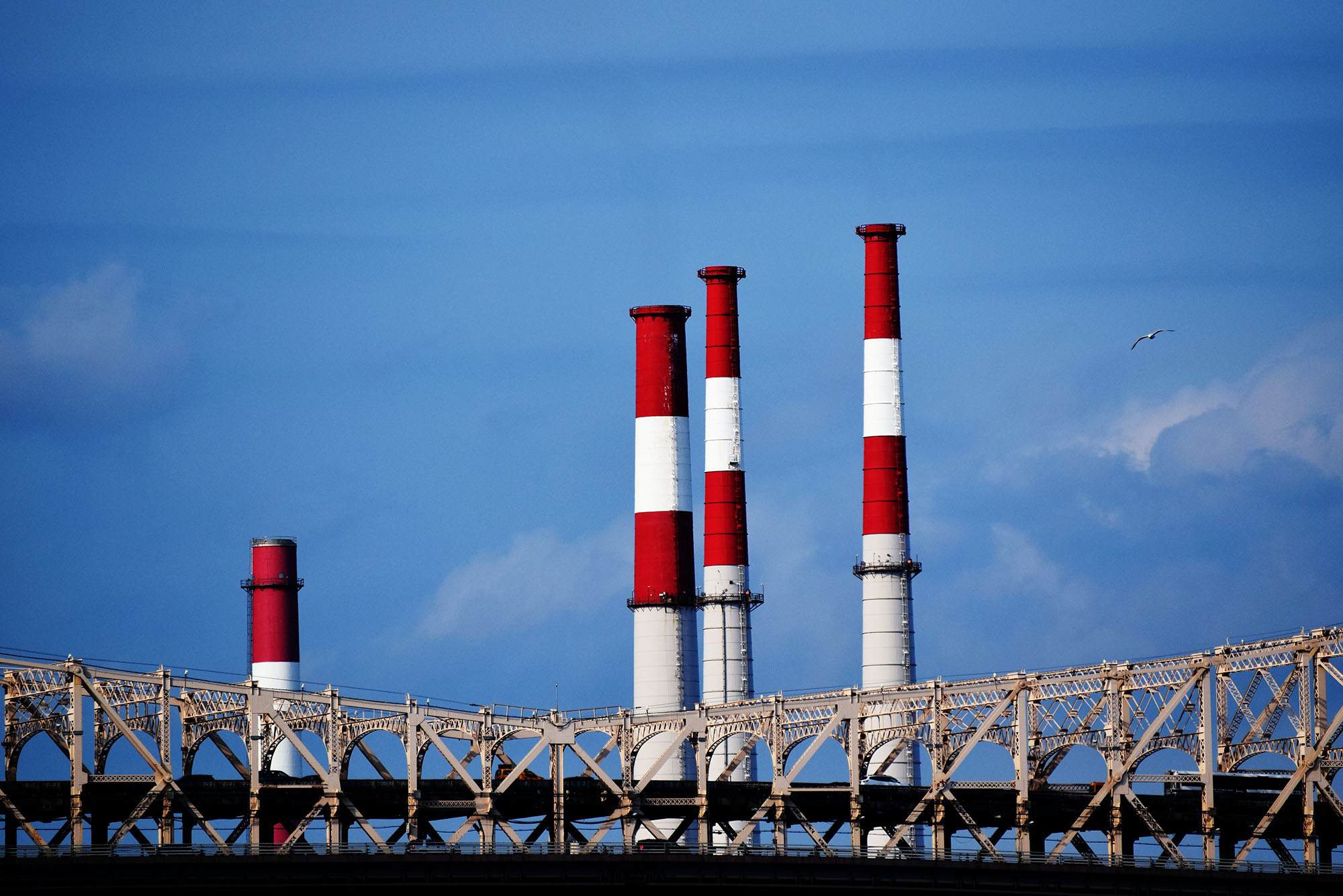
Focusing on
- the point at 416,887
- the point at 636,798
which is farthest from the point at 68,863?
the point at 636,798

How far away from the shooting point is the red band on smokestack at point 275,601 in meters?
96.1

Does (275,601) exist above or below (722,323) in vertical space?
below

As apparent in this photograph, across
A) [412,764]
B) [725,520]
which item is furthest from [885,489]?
[412,764]

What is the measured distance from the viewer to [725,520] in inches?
3401

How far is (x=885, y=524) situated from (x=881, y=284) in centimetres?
913

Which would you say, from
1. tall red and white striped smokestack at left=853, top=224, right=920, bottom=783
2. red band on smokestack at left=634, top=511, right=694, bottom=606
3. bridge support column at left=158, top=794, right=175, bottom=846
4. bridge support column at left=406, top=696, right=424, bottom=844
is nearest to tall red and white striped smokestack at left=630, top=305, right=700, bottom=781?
red band on smokestack at left=634, top=511, right=694, bottom=606

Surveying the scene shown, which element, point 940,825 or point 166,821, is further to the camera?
point 940,825

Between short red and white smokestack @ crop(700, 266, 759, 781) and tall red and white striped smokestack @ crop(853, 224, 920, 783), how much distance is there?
15.9 feet

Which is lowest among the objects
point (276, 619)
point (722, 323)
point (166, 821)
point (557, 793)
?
point (166, 821)

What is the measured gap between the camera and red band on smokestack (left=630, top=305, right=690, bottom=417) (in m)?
86.4

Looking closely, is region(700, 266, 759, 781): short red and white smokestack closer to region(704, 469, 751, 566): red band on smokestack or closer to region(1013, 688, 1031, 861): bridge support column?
region(704, 469, 751, 566): red band on smokestack

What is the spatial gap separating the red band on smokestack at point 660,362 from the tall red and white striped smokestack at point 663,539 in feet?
0.08

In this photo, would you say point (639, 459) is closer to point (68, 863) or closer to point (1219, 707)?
point (1219, 707)

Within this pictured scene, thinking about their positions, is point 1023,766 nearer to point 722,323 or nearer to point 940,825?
point 940,825
